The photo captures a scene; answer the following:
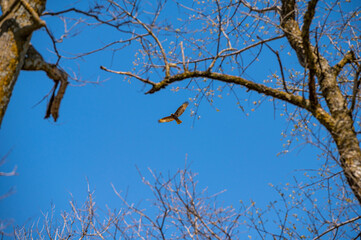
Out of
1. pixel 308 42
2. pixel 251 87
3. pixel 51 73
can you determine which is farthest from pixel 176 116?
pixel 308 42

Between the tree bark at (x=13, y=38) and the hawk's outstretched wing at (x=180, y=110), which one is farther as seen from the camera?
the hawk's outstretched wing at (x=180, y=110)

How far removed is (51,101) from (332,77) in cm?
328

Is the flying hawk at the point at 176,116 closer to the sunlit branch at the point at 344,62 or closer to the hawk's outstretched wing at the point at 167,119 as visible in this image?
the hawk's outstretched wing at the point at 167,119

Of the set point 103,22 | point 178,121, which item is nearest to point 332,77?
point 178,121

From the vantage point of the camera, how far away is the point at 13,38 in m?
2.36

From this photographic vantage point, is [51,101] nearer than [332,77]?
Yes

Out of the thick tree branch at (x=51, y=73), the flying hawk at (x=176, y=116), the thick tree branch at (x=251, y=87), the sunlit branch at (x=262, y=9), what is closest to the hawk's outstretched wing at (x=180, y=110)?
the flying hawk at (x=176, y=116)

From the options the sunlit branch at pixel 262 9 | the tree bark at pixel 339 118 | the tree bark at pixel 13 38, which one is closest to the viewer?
the tree bark at pixel 13 38

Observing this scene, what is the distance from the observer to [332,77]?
11.8ft

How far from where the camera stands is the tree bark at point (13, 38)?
2.27 metres

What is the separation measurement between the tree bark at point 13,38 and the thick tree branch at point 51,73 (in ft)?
0.46

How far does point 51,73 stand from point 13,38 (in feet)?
1.64

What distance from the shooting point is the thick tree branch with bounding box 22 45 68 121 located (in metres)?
2.63

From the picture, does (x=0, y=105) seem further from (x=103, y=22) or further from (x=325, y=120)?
(x=325, y=120)
